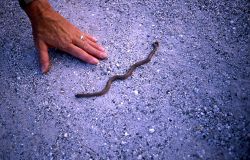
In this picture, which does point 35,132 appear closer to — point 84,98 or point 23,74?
point 84,98

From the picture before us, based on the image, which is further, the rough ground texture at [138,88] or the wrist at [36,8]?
the wrist at [36,8]

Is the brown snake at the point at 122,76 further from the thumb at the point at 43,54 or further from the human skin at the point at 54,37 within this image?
the thumb at the point at 43,54

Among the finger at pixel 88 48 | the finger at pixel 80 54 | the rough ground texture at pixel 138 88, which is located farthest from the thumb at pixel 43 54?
the finger at pixel 88 48

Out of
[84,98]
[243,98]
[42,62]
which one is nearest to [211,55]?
[243,98]

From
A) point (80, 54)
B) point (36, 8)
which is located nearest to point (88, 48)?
point (80, 54)

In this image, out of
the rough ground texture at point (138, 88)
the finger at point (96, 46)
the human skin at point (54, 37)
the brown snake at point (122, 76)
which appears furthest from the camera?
the finger at point (96, 46)

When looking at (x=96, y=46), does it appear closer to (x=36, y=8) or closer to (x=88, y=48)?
(x=88, y=48)

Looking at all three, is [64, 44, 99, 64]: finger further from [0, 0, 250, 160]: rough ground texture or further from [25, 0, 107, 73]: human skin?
[0, 0, 250, 160]: rough ground texture
